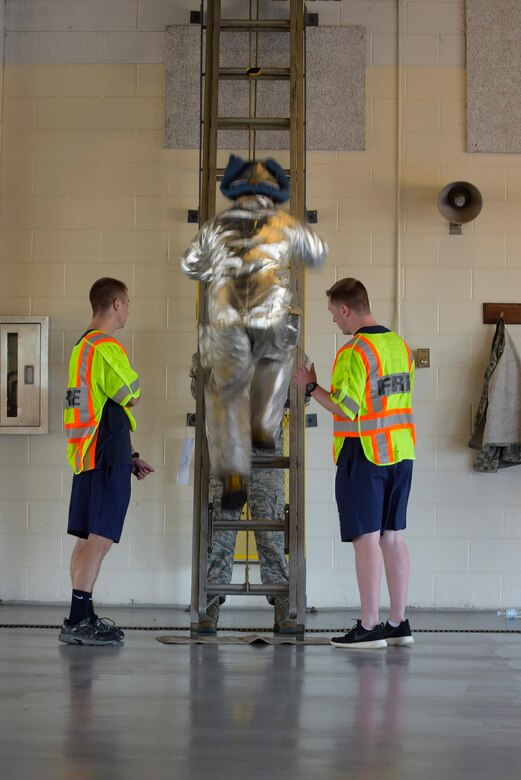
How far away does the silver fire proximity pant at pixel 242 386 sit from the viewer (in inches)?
156

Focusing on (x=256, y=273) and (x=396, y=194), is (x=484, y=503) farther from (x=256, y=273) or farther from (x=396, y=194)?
(x=256, y=273)

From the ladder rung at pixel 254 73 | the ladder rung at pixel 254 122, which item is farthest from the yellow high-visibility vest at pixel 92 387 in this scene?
the ladder rung at pixel 254 73

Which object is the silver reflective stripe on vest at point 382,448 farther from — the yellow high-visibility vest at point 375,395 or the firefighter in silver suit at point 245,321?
the firefighter in silver suit at point 245,321

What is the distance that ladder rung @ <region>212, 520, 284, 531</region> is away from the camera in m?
5.27

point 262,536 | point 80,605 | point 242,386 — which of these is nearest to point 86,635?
point 80,605

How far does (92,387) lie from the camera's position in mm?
5090

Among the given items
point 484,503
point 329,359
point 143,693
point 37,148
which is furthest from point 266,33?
point 143,693

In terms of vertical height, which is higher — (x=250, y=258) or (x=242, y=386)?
(x=250, y=258)

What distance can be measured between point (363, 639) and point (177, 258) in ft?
9.23

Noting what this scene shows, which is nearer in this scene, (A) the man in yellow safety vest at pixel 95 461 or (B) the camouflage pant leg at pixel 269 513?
(A) the man in yellow safety vest at pixel 95 461

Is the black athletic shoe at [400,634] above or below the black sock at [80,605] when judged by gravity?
below

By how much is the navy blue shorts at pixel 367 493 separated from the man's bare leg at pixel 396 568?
0.06 metres

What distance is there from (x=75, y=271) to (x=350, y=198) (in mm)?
1783

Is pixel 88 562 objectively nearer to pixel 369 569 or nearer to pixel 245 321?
pixel 369 569
